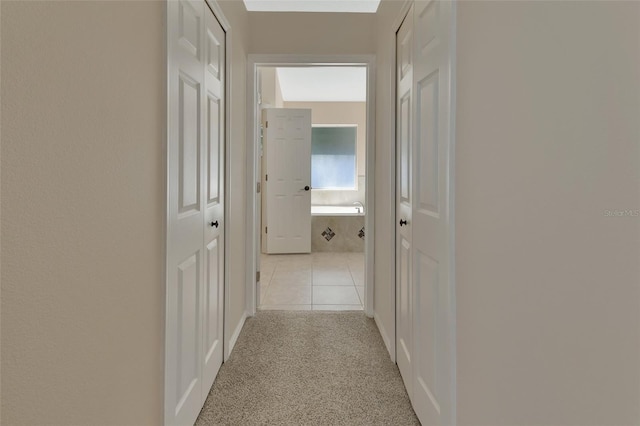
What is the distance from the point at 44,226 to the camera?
74 centimetres

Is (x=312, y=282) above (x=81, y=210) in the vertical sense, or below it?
below

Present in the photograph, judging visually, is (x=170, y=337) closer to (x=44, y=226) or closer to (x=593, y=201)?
(x=44, y=226)

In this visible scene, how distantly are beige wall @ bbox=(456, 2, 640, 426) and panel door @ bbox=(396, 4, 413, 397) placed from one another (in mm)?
642

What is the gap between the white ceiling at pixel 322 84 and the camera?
556 centimetres

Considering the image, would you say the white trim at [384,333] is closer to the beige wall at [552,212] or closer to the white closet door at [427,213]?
the white closet door at [427,213]

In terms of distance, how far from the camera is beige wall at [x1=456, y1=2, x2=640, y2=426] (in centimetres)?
76

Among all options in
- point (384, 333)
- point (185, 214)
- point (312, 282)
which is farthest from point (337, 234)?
point (185, 214)

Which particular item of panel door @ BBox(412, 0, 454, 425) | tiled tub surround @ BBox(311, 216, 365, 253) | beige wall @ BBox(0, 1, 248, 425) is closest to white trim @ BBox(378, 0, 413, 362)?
panel door @ BBox(412, 0, 454, 425)

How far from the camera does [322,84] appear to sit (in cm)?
615

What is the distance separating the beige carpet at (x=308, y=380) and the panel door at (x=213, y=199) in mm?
163

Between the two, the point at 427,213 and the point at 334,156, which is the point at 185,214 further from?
the point at 334,156

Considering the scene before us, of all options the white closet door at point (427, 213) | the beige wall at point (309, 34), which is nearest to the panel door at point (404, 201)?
the white closet door at point (427, 213)

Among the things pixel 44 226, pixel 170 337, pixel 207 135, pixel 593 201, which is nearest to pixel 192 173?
pixel 207 135

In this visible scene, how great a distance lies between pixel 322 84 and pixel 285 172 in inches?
70.5
